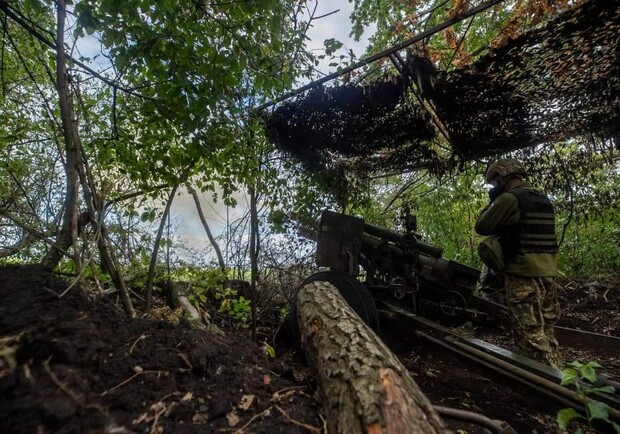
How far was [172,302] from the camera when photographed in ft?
12.2

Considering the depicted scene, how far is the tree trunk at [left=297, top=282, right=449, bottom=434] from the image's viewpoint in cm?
113

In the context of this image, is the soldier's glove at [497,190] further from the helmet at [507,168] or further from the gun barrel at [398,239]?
the gun barrel at [398,239]

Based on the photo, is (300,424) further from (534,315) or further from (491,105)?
(491,105)

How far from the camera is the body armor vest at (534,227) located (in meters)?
3.25

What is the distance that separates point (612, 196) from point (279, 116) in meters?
6.25

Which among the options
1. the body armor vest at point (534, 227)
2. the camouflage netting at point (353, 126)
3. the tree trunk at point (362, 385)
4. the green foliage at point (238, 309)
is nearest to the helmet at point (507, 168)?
the body armor vest at point (534, 227)

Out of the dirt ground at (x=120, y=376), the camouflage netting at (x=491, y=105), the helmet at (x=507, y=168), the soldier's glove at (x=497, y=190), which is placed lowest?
the dirt ground at (x=120, y=376)

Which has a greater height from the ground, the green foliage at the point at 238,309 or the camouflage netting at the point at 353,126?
the camouflage netting at the point at 353,126

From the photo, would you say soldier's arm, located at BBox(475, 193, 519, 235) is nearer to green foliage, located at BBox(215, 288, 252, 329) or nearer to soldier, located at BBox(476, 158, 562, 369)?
soldier, located at BBox(476, 158, 562, 369)

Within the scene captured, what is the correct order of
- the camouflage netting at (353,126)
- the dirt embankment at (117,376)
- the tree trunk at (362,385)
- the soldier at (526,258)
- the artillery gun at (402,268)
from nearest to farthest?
1. the dirt embankment at (117,376)
2. the tree trunk at (362,385)
3. the soldier at (526,258)
4. the camouflage netting at (353,126)
5. the artillery gun at (402,268)

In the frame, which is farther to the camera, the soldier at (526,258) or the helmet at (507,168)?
the helmet at (507,168)

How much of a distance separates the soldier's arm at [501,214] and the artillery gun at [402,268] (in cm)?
128

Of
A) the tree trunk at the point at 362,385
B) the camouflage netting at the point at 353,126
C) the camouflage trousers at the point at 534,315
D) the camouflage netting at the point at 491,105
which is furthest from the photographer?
the camouflage netting at the point at 353,126

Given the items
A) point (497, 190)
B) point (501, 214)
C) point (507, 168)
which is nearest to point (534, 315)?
point (501, 214)
